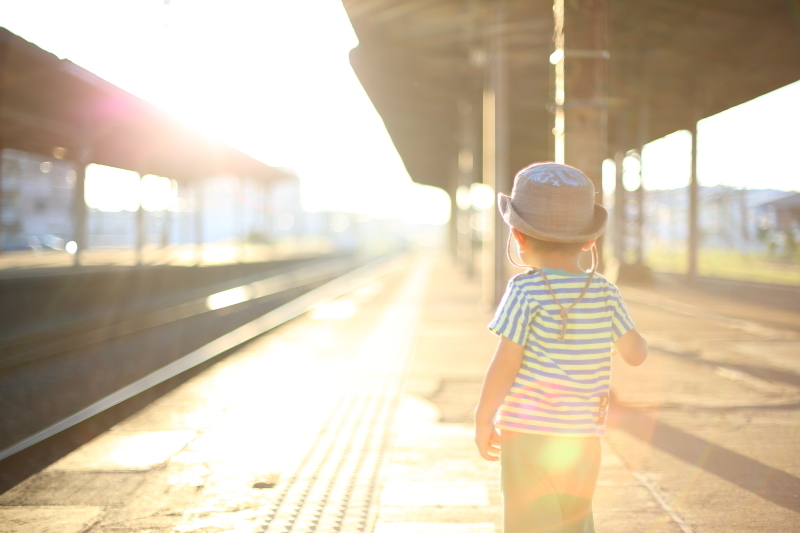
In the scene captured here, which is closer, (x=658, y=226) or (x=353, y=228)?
(x=658, y=226)

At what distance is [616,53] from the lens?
24.5 metres

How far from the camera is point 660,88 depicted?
2822cm

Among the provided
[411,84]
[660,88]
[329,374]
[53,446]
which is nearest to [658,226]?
[660,88]

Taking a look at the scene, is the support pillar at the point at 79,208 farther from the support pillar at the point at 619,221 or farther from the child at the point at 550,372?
the child at the point at 550,372

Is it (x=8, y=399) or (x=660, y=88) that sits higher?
(x=660, y=88)

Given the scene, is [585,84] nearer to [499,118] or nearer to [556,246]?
[556,246]

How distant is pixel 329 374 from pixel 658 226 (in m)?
44.4

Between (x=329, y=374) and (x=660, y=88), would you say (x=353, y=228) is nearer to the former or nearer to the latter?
(x=660, y=88)

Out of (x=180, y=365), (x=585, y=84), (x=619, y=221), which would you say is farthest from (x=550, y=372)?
(x=619, y=221)

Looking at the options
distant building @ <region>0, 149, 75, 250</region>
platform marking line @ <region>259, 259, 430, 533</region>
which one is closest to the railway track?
platform marking line @ <region>259, 259, 430, 533</region>

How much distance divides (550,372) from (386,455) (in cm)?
306

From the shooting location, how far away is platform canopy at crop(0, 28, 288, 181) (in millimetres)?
14914

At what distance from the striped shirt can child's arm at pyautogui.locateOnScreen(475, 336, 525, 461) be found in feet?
0.11

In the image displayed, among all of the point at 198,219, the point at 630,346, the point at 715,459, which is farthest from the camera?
the point at 198,219
